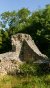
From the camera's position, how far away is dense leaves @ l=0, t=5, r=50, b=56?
3244 cm

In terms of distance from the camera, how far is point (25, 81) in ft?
57.0

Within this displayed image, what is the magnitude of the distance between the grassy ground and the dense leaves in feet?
39.2

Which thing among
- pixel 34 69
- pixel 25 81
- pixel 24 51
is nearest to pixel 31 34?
pixel 24 51

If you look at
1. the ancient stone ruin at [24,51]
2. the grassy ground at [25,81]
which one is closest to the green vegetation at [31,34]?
the grassy ground at [25,81]

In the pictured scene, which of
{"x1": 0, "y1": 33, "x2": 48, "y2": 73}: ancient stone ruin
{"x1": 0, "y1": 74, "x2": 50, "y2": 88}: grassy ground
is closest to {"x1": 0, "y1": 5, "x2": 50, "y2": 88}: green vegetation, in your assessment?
{"x1": 0, "y1": 74, "x2": 50, "y2": 88}: grassy ground

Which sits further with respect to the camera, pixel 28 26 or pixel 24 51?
pixel 28 26

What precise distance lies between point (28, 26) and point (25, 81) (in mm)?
17859

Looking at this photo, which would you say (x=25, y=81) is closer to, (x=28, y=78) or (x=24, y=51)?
(x=28, y=78)

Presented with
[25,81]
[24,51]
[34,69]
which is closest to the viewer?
[25,81]

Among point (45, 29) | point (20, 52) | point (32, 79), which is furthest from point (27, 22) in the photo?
point (32, 79)

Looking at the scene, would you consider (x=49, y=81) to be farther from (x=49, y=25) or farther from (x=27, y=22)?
(x=27, y=22)

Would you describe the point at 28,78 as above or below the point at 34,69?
below

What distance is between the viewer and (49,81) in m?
17.1

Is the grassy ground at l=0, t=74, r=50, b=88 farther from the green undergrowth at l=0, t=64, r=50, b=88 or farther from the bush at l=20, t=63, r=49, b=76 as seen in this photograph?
the bush at l=20, t=63, r=49, b=76
